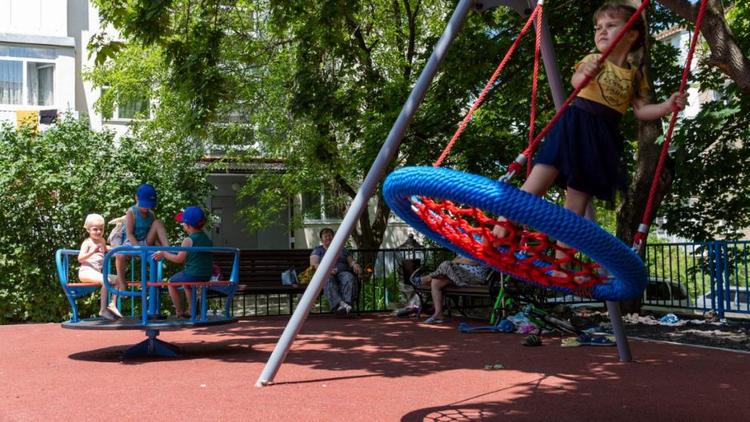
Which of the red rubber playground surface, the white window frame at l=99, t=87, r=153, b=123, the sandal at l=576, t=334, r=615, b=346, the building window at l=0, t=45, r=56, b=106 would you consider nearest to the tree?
the sandal at l=576, t=334, r=615, b=346

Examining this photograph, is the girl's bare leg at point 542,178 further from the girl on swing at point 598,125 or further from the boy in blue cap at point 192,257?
the boy in blue cap at point 192,257

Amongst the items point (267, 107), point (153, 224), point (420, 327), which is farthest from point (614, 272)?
point (267, 107)

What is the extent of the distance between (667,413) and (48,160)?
35.2 feet

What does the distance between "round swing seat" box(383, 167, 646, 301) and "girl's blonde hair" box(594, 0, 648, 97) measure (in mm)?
994

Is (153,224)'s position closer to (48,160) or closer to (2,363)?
(2,363)

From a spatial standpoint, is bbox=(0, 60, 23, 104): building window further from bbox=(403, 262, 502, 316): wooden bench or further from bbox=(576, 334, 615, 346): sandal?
bbox=(576, 334, 615, 346): sandal

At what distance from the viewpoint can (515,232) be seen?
3.98 m

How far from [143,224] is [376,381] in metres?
3.29

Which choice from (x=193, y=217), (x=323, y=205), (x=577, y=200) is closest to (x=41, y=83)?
(x=323, y=205)

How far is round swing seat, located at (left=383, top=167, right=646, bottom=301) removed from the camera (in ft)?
11.0

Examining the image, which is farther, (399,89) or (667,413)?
(399,89)

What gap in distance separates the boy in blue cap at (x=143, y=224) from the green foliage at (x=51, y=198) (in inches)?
188

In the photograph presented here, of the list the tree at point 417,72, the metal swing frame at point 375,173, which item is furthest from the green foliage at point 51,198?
the metal swing frame at point 375,173

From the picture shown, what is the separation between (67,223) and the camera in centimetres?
1278
